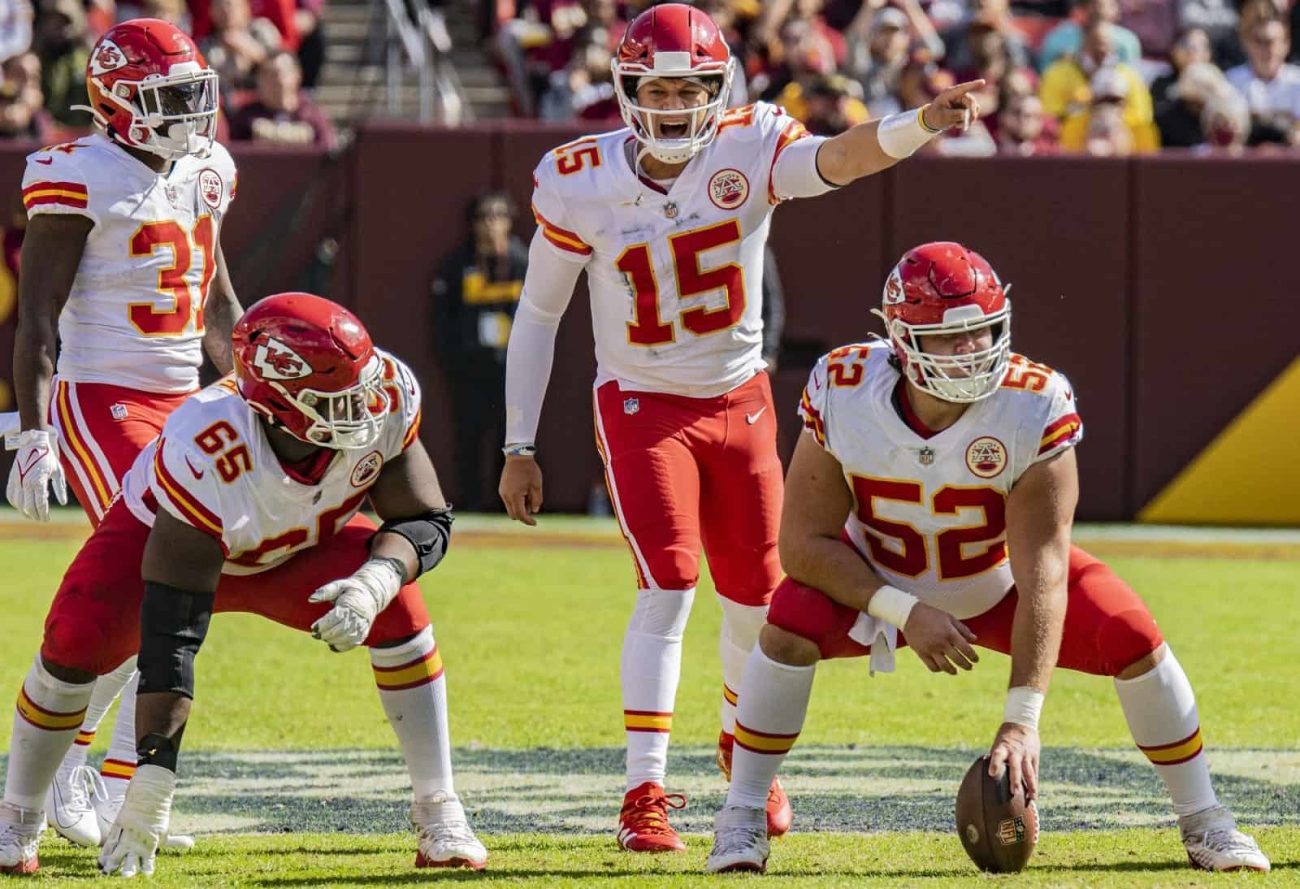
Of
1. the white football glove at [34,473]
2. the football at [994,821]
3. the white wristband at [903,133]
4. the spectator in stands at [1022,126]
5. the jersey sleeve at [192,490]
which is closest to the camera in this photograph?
the football at [994,821]

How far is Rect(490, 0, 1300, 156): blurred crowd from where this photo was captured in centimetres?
1277

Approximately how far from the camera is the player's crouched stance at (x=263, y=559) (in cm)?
461

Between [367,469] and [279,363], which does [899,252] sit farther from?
[279,363]

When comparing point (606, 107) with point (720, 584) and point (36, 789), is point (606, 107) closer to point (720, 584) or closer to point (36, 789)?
point (720, 584)

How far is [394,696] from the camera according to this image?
16.3 feet

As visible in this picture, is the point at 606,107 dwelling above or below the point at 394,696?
below

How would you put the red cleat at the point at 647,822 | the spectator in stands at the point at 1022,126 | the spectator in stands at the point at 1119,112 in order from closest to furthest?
the red cleat at the point at 647,822 < the spectator in stands at the point at 1022,126 < the spectator in stands at the point at 1119,112

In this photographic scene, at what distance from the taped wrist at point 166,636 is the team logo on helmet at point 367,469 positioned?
450 millimetres

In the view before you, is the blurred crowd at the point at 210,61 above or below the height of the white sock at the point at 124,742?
below

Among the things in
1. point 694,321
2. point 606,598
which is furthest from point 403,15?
point 694,321

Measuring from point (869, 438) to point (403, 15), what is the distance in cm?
994

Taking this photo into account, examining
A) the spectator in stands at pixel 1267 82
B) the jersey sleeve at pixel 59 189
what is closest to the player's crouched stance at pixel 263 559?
the jersey sleeve at pixel 59 189

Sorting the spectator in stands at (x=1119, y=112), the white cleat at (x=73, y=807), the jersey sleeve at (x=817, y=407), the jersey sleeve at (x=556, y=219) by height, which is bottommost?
the spectator in stands at (x=1119, y=112)

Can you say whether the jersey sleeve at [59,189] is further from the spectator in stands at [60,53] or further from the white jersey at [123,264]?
the spectator in stands at [60,53]
